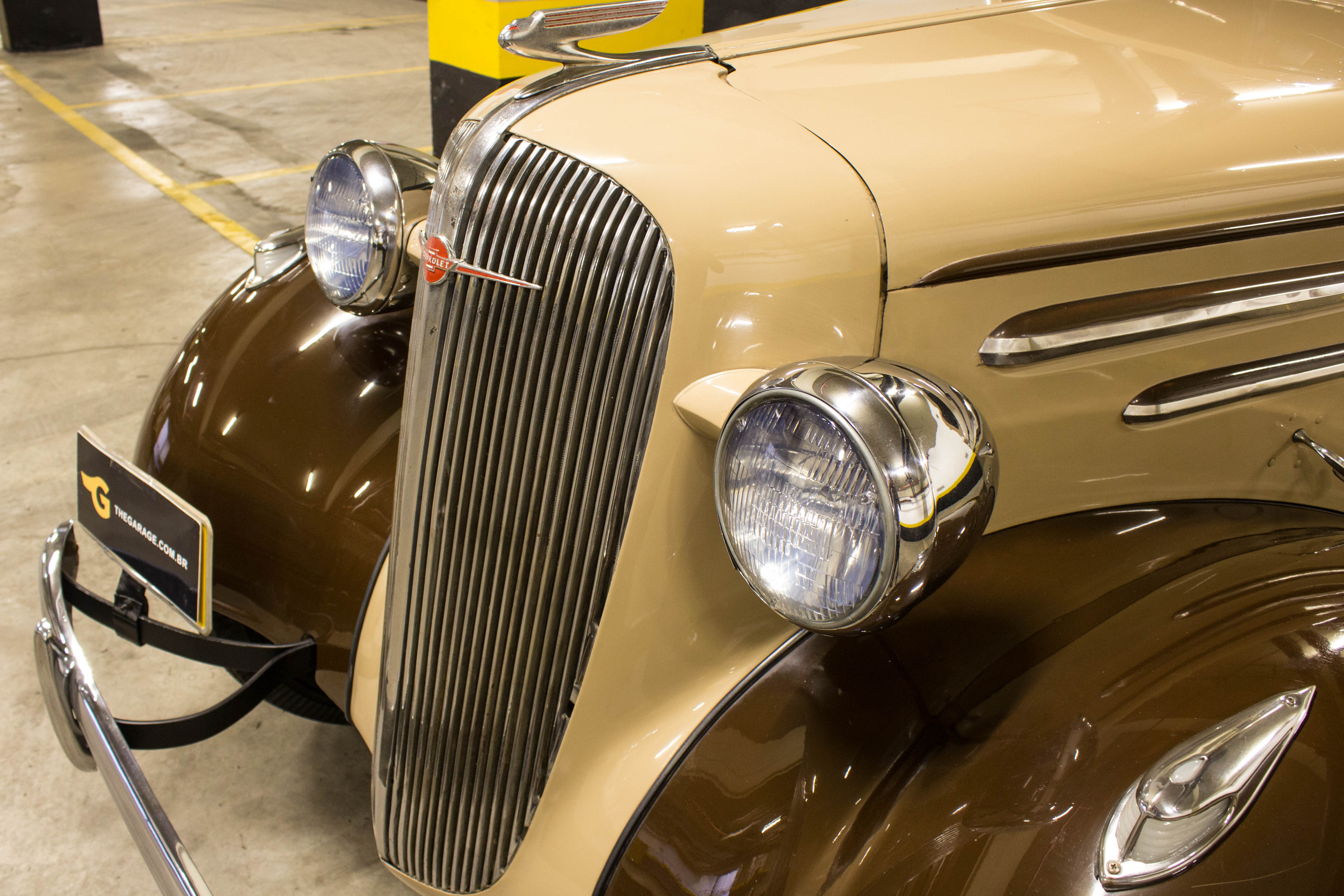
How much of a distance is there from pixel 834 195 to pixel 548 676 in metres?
0.63

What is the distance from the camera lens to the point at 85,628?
2.35m

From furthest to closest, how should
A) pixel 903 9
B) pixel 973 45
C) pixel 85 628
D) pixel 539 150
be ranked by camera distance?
pixel 85 628
pixel 903 9
pixel 973 45
pixel 539 150

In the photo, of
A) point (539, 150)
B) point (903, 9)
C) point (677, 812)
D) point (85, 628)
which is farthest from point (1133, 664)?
point (85, 628)

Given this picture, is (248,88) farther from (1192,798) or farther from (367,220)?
(1192,798)

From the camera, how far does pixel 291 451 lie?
164 cm

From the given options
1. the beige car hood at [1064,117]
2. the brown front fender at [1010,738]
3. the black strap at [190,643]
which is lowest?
the black strap at [190,643]

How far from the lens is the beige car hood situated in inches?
46.2

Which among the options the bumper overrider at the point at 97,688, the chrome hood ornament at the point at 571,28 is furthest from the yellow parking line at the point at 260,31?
the chrome hood ornament at the point at 571,28

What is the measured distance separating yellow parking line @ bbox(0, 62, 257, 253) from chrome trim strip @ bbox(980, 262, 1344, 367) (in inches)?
145

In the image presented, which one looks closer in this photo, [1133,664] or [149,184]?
[1133,664]

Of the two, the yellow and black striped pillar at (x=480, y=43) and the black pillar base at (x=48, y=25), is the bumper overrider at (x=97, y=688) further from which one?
the black pillar base at (x=48, y=25)

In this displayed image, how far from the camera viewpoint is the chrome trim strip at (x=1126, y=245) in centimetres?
116

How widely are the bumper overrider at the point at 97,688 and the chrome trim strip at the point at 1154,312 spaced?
3.52 ft

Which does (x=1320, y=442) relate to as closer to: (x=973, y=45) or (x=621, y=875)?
(x=973, y=45)
